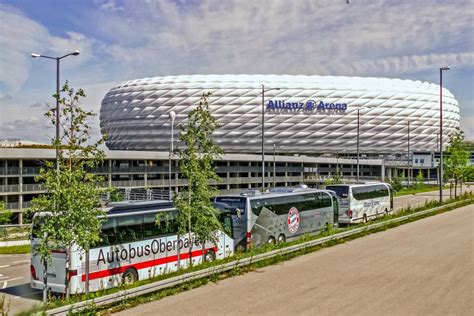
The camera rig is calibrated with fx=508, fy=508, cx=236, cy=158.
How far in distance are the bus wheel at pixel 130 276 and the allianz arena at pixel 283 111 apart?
3617 inches

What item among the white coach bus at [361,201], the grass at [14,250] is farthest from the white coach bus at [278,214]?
the grass at [14,250]

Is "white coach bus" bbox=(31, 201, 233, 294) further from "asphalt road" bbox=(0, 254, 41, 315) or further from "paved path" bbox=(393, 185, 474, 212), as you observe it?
"paved path" bbox=(393, 185, 474, 212)

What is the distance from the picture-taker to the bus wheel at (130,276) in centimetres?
1599

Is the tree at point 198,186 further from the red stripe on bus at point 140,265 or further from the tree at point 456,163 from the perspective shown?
the tree at point 456,163

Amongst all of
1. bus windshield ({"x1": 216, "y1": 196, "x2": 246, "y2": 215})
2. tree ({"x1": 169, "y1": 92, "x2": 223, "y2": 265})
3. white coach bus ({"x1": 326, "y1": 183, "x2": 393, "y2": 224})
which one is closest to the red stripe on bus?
tree ({"x1": 169, "y1": 92, "x2": 223, "y2": 265})

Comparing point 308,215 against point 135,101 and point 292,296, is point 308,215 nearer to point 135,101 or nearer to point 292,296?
point 292,296

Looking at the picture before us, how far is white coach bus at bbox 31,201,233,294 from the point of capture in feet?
47.9

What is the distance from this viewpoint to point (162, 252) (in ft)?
57.6

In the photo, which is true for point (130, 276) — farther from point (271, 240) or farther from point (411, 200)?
point (411, 200)

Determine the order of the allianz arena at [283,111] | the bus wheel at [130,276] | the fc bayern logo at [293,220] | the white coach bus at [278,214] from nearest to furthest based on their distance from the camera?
the bus wheel at [130,276]
the white coach bus at [278,214]
the fc bayern logo at [293,220]
the allianz arena at [283,111]

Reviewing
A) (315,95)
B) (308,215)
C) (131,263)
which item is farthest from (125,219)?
(315,95)

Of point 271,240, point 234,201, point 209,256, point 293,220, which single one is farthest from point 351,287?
point 293,220

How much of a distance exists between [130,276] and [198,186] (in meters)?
3.59

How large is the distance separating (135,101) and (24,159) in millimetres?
67681
